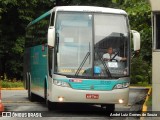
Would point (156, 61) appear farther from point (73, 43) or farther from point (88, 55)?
point (73, 43)

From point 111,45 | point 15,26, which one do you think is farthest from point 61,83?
point 15,26

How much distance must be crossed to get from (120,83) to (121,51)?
39.9 inches

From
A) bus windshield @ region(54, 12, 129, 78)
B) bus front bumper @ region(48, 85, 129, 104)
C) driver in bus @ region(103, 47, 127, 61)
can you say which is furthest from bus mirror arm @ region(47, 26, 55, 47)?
driver in bus @ region(103, 47, 127, 61)

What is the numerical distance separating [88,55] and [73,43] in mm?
606

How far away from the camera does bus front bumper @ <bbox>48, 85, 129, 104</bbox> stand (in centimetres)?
1602

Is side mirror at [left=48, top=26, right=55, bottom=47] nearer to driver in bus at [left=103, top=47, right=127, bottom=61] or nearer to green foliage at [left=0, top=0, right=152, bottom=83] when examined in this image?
driver in bus at [left=103, top=47, right=127, bottom=61]

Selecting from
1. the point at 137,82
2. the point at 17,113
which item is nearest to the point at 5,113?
the point at 17,113

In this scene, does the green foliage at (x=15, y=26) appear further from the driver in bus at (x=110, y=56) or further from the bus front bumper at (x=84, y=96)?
the bus front bumper at (x=84, y=96)

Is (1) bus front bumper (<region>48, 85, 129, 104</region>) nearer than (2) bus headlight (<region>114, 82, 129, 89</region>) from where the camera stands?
Yes

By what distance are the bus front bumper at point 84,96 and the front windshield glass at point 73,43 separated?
54cm

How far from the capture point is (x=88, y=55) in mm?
16203

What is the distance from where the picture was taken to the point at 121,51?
16.5m

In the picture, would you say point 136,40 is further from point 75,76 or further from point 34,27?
point 34,27

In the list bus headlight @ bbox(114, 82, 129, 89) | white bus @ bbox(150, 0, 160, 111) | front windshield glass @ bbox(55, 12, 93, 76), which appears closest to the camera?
white bus @ bbox(150, 0, 160, 111)
